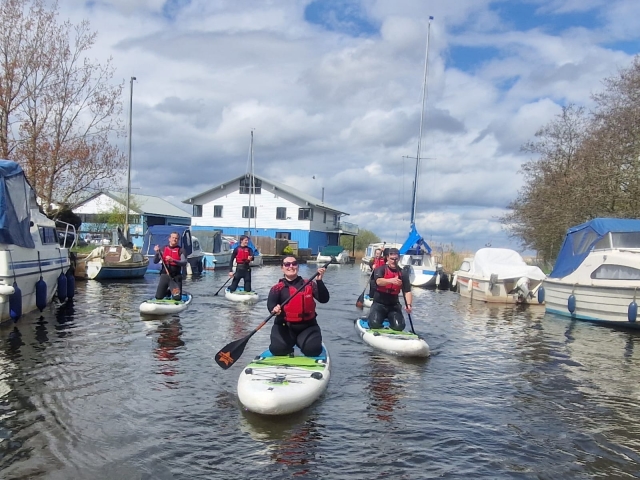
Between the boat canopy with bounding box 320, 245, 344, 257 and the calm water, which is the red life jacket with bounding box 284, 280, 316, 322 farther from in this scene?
the boat canopy with bounding box 320, 245, 344, 257

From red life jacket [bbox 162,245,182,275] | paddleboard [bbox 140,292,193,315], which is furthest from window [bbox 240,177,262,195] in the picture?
paddleboard [bbox 140,292,193,315]

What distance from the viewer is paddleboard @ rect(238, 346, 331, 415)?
691 cm

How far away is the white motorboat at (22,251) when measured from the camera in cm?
1134

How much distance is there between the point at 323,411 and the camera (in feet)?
24.5

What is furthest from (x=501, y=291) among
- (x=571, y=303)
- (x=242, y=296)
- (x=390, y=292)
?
(x=390, y=292)

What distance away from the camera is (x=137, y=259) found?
25.6 m

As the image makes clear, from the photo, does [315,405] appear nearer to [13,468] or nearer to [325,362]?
[325,362]

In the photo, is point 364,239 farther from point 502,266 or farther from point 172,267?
point 172,267

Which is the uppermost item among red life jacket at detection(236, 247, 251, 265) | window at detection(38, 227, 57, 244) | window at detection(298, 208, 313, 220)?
window at detection(298, 208, 313, 220)

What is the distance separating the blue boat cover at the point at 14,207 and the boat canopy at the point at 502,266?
16.0 m

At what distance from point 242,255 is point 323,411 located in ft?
34.0

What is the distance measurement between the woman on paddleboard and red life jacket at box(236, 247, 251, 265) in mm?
8940

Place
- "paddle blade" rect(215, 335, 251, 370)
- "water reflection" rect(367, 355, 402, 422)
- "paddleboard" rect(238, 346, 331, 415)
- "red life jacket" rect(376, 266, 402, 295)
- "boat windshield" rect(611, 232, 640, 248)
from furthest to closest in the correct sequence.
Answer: "boat windshield" rect(611, 232, 640, 248) → "red life jacket" rect(376, 266, 402, 295) → "paddle blade" rect(215, 335, 251, 370) → "water reflection" rect(367, 355, 402, 422) → "paddleboard" rect(238, 346, 331, 415)

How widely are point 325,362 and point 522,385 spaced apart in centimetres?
342
